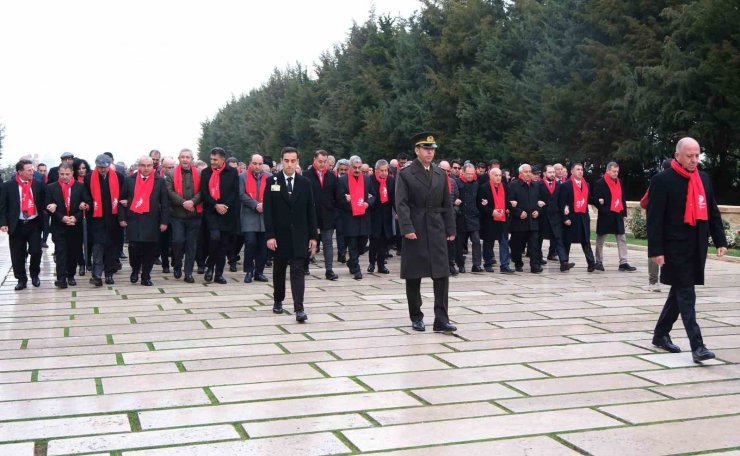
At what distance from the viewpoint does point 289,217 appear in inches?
379

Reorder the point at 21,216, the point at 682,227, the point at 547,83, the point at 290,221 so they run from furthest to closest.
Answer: the point at 547,83 → the point at 21,216 → the point at 290,221 → the point at 682,227

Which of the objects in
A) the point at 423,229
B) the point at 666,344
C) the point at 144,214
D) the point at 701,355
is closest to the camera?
the point at 701,355

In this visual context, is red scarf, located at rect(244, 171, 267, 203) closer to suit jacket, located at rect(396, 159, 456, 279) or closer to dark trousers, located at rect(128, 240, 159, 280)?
dark trousers, located at rect(128, 240, 159, 280)

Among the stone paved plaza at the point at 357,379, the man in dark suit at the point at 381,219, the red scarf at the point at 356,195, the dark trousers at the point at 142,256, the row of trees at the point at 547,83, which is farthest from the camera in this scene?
the row of trees at the point at 547,83

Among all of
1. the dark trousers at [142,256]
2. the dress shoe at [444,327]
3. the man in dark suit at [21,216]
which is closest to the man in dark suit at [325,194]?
the dark trousers at [142,256]

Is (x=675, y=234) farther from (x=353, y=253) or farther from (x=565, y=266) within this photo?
(x=565, y=266)

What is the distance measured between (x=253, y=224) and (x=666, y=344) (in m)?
7.17

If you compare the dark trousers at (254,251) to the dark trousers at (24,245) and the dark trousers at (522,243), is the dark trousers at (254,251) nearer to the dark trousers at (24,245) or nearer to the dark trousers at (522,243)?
the dark trousers at (24,245)

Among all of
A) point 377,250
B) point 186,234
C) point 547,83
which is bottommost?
point 377,250

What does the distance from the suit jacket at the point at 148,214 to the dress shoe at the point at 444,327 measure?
5.56 m

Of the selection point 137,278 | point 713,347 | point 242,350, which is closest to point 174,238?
point 137,278

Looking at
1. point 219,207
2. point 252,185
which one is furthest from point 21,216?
point 252,185

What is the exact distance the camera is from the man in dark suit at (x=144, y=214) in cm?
1296

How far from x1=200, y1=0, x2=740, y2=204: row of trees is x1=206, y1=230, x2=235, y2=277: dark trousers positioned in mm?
17961
